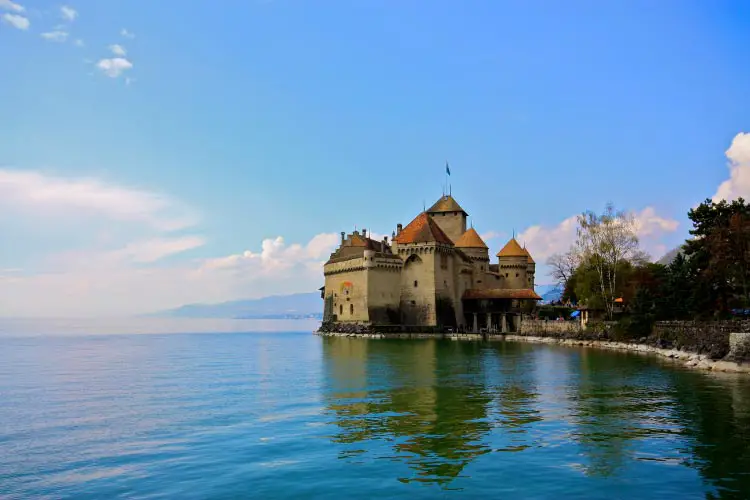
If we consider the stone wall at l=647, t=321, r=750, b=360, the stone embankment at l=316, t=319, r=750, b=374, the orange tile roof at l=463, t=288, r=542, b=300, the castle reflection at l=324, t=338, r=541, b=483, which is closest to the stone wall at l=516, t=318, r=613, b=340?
the stone embankment at l=316, t=319, r=750, b=374

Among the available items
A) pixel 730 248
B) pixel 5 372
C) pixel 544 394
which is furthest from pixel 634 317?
pixel 5 372

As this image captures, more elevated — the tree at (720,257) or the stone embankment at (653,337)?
the tree at (720,257)

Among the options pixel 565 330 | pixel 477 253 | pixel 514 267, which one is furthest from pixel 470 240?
pixel 565 330

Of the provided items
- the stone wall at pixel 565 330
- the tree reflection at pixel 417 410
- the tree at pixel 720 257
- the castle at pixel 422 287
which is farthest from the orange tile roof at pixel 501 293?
the tree reflection at pixel 417 410

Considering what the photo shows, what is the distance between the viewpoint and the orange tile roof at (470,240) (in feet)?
212

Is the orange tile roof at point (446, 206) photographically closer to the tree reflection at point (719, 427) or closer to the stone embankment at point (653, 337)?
the stone embankment at point (653, 337)

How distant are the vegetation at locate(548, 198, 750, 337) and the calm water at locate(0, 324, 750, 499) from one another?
7.97 metres

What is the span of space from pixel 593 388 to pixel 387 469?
12.4 m

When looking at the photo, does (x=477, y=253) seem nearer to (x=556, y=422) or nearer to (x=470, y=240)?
(x=470, y=240)

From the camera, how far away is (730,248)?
30922mm

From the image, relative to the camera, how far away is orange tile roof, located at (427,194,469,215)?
2778 inches

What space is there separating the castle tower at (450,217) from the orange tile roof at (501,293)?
969 centimetres

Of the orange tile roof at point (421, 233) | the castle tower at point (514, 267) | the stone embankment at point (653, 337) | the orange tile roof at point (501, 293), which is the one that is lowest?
the stone embankment at point (653, 337)

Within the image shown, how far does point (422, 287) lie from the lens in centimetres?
5759
